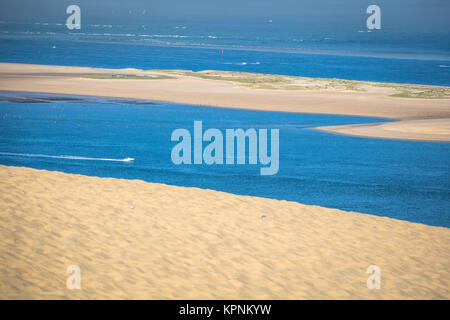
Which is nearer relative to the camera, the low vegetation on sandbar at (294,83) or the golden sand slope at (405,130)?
the golden sand slope at (405,130)

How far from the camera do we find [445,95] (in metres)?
47.1

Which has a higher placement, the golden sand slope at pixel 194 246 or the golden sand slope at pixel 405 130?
the golden sand slope at pixel 405 130

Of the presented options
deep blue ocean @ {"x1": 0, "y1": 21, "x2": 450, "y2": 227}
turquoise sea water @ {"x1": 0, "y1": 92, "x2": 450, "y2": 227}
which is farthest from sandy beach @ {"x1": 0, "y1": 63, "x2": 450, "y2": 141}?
turquoise sea water @ {"x1": 0, "y1": 92, "x2": 450, "y2": 227}

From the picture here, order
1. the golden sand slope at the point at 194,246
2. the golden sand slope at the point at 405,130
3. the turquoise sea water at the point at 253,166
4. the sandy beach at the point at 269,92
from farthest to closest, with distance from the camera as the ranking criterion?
the sandy beach at the point at 269,92 < the golden sand slope at the point at 405,130 < the turquoise sea water at the point at 253,166 < the golden sand slope at the point at 194,246

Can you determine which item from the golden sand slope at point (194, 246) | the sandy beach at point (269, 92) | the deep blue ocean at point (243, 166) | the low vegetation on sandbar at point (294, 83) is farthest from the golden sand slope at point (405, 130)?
the golden sand slope at point (194, 246)

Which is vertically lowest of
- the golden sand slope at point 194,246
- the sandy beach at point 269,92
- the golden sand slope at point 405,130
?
the golden sand slope at point 194,246

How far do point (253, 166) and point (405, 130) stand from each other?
13319 mm

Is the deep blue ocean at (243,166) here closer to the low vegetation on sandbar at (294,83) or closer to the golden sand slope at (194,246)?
the golden sand slope at (194,246)

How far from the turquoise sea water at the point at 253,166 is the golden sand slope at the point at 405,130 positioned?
1380mm

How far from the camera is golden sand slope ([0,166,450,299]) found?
9.35 metres

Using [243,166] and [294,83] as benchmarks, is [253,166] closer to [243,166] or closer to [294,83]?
[243,166]

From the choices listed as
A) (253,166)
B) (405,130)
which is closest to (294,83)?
(405,130)

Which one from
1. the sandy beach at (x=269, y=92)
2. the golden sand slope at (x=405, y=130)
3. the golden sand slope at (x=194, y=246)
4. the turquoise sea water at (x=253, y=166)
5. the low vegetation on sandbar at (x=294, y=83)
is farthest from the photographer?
the low vegetation on sandbar at (x=294, y=83)

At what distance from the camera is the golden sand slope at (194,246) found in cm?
935
